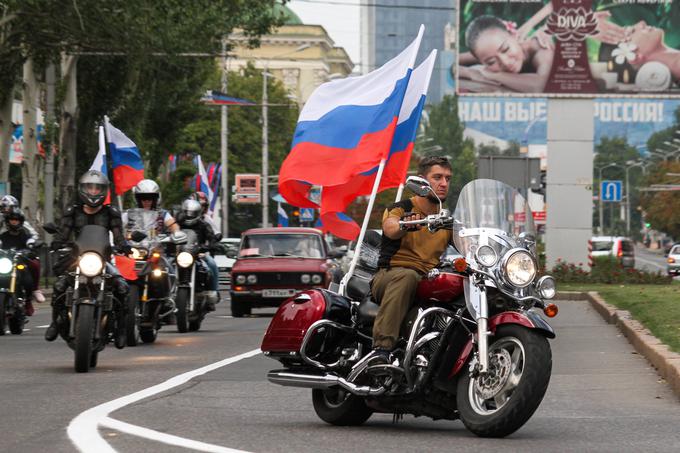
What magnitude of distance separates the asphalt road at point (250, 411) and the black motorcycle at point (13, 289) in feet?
9.12

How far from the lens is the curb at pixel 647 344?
12758 millimetres

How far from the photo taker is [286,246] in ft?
93.6

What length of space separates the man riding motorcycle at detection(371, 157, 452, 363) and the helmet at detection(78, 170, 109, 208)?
613 cm

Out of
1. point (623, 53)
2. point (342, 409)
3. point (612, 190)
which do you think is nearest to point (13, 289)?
point (342, 409)

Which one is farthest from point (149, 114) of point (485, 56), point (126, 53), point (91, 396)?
point (91, 396)

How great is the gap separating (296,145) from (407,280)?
666 cm

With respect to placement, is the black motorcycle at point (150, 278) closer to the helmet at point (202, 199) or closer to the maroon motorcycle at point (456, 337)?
the helmet at point (202, 199)

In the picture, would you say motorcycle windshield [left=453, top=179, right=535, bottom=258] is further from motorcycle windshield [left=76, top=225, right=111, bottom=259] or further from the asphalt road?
motorcycle windshield [left=76, top=225, right=111, bottom=259]

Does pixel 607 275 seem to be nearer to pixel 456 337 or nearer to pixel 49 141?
pixel 49 141

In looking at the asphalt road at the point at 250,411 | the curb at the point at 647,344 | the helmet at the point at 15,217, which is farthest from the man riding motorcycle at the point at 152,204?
the curb at the point at 647,344

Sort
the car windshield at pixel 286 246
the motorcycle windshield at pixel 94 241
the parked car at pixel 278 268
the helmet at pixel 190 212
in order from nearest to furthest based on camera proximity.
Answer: the motorcycle windshield at pixel 94 241
the helmet at pixel 190 212
the parked car at pixel 278 268
the car windshield at pixel 286 246

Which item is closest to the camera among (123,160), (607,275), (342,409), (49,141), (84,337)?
(342,409)

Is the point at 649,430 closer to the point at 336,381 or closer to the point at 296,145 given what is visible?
the point at 336,381

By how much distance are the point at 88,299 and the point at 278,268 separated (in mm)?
13576
